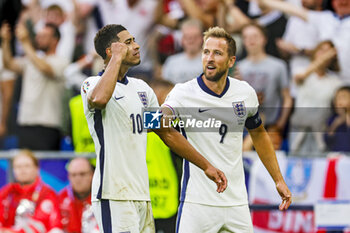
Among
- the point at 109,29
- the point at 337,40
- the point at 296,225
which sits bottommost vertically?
the point at 296,225

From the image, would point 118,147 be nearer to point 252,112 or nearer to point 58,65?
→ point 252,112

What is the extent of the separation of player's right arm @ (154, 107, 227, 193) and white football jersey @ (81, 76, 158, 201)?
0.71ft

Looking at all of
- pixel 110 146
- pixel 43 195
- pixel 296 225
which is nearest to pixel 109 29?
pixel 110 146

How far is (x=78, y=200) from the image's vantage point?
341 inches

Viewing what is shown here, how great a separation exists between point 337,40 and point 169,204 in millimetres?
3504

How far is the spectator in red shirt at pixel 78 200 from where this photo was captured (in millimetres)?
8516

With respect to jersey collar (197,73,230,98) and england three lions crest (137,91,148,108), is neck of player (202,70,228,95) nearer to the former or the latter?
jersey collar (197,73,230,98)

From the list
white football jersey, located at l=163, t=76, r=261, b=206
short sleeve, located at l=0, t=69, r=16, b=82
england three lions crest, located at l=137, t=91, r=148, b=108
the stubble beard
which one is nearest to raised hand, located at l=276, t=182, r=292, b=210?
white football jersey, located at l=163, t=76, r=261, b=206

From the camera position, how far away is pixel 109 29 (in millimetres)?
5711

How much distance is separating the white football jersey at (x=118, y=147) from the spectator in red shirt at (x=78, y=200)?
2.92 m

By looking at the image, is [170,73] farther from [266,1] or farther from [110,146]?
[110,146]

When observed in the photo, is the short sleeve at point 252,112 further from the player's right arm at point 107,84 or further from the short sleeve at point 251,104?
the player's right arm at point 107,84

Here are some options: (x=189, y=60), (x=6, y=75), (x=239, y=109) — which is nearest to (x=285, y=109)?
(x=189, y=60)

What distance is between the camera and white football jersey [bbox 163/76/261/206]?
232 inches
